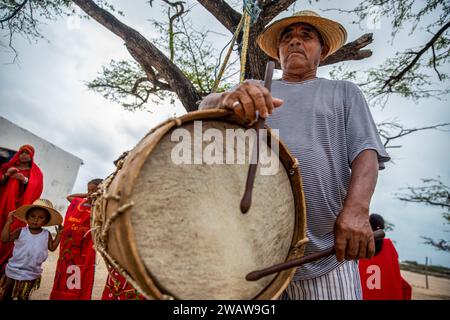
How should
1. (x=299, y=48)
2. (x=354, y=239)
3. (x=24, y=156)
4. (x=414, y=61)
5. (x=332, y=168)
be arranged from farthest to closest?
1. (x=414, y=61)
2. (x=24, y=156)
3. (x=299, y=48)
4. (x=332, y=168)
5. (x=354, y=239)

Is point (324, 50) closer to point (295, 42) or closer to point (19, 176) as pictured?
point (295, 42)

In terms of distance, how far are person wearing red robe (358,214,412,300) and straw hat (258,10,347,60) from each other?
2616mm

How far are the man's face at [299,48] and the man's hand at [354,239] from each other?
91 centimetres

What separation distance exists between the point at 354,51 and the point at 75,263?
5014 millimetres

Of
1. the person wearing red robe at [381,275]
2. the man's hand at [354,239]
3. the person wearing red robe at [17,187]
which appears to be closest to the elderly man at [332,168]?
the man's hand at [354,239]

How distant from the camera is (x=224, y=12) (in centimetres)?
448

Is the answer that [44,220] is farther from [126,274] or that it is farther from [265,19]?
[265,19]

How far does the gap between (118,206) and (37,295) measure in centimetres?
533

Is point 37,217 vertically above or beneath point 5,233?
A: above

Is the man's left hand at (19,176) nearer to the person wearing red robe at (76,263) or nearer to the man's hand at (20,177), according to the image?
the man's hand at (20,177)

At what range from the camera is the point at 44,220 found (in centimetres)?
377

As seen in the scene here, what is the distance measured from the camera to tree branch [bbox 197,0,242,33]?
4445mm

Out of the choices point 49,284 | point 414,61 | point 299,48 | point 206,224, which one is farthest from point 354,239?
point 49,284
